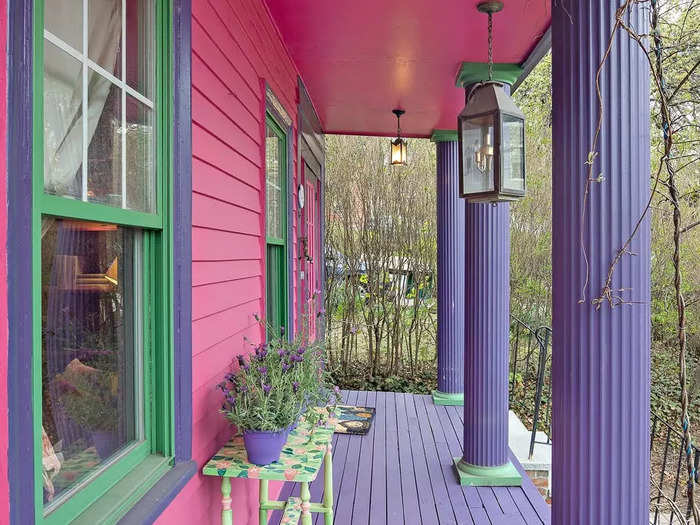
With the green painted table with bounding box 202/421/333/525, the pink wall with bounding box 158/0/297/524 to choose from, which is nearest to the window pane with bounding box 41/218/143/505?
the pink wall with bounding box 158/0/297/524

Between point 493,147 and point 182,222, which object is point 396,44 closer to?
point 493,147

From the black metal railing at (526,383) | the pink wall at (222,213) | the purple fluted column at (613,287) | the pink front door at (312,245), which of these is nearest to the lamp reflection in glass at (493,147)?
the purple fluted column at (613,287)

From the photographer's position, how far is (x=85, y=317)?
1247 millimetres

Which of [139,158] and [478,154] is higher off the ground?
[478,154]

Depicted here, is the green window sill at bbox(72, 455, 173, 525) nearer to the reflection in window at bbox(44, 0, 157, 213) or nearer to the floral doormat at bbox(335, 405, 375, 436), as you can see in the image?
the reflection in window at bbox(44, 0, 157, 213)

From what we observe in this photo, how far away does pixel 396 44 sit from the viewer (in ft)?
11.1

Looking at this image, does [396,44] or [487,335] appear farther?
[487,335]

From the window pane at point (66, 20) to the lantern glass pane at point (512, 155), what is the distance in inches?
Result: 63.2

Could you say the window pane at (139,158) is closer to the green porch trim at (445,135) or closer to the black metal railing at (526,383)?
the green porch trim at (445,135)

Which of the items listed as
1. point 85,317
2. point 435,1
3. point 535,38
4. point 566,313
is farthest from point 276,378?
point 535,38

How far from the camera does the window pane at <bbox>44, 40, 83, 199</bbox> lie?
1.07 m

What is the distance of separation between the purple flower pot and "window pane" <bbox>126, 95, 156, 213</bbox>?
2.75 ft

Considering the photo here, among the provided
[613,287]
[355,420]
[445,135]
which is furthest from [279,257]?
[445,135]

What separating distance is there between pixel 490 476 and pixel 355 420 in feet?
5.40
